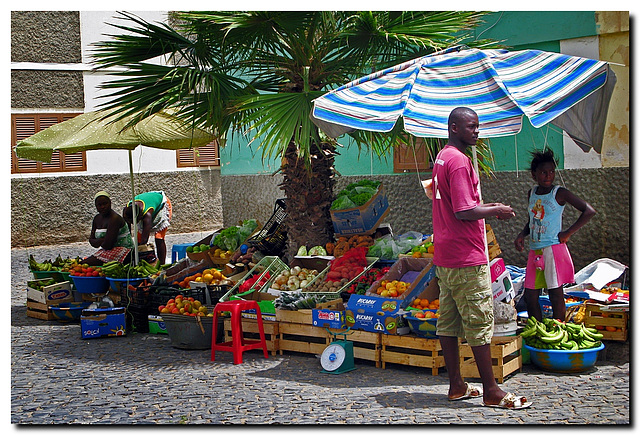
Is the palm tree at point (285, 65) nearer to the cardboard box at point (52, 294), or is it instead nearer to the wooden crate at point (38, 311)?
the cardboard box at point (52, 294)

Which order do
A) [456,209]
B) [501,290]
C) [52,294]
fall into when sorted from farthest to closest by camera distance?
1. [52,294]
2. [501,290]
3. [456,209]

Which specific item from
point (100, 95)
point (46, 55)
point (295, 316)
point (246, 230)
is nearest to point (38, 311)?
point (246, 230)

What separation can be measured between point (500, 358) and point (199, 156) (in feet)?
46.7

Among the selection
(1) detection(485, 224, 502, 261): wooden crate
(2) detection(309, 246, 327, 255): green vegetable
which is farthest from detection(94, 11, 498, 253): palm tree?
(1) detection(485, 224, 502, 261): wooden crate

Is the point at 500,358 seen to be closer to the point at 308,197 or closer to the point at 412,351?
the point at 412,351

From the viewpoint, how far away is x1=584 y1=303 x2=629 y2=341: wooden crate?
249 inches

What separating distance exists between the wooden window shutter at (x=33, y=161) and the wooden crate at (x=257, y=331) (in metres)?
11.1

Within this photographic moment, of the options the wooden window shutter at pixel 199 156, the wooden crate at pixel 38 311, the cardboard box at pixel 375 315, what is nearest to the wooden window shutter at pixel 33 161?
the wooden window shutter at pixel 199 156

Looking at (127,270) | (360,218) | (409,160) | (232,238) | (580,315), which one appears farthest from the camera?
(409,160)

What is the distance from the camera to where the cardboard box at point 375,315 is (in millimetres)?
6113

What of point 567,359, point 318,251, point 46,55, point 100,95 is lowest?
point 567,359

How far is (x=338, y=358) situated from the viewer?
611 centimetres

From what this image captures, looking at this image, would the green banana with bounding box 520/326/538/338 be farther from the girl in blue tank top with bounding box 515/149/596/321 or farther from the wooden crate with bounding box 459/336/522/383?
the girl in blue tank top with bounding box 515/149/596/321

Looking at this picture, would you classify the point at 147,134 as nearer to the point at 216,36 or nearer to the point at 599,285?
the point at 216,36
